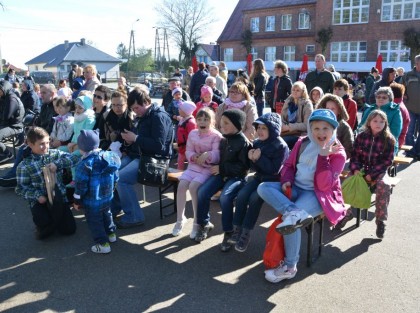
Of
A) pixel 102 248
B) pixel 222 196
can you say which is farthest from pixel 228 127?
pixel 102 248

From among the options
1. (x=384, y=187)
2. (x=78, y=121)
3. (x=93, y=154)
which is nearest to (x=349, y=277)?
(x=384, y=187)

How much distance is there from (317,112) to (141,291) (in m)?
2.31

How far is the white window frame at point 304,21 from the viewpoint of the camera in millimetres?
34500

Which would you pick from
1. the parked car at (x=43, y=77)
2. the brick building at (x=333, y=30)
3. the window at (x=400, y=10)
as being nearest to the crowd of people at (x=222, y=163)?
the brick building at (x=333, y=30)

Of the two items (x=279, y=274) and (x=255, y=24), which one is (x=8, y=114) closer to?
(x=279, y=274)

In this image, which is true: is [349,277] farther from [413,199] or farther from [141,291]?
[413,199]

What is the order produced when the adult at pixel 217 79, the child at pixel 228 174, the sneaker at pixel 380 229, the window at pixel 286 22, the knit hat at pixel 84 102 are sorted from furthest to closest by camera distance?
the window at pixel 286 22 < the adult at pixel 217 79 < the knit hat at pixel 84 102 < the sneaker at pixel 380 229 < the child at pixel 228 174

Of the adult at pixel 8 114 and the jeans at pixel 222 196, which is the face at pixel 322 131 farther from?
the adult at pixel 8 114

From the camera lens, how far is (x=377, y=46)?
2981 cm

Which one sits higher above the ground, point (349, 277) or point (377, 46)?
point (377, 46)

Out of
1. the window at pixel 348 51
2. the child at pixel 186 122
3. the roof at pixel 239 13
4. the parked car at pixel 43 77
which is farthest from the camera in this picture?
the parked car at pixel 43 77

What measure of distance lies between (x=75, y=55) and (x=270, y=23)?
44.7 meters

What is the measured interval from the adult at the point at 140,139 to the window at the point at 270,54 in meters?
34.3

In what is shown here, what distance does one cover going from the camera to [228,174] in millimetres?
4309
